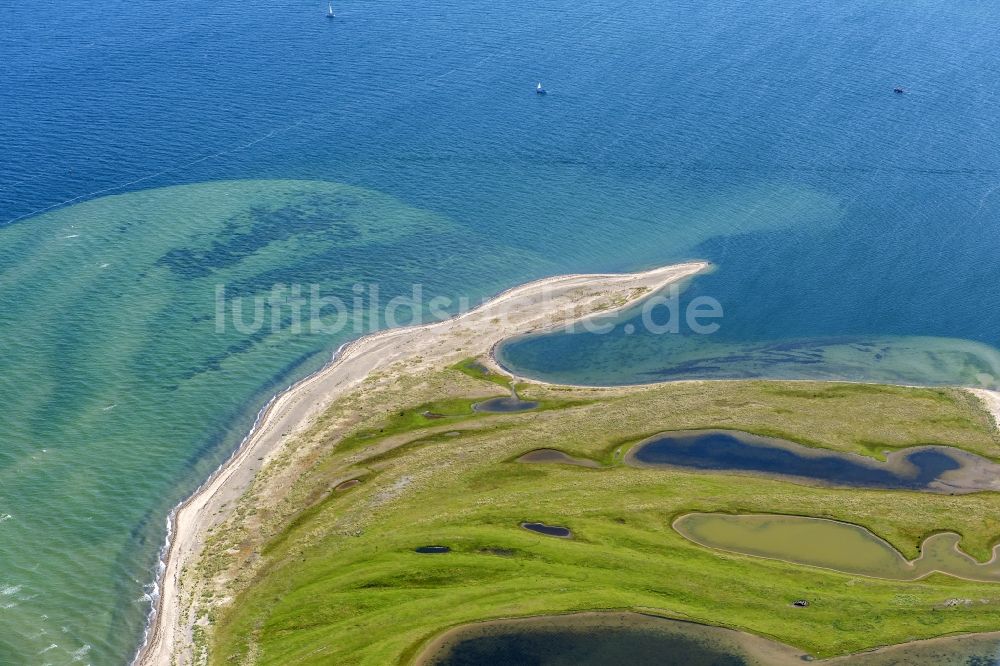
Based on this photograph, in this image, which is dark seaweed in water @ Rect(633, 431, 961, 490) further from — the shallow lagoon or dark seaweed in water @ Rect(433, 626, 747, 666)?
dark seaweed in water @ Rect(433, 626, 747, 666)

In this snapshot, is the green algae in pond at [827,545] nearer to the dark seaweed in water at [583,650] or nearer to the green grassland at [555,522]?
the green grassland at [555,522]

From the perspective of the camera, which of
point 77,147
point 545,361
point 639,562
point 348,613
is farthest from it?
point 77,147

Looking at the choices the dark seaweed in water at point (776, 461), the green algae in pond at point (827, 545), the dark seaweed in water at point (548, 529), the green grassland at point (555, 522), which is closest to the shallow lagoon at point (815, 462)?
the dark seaweed in water at point (776, 461)

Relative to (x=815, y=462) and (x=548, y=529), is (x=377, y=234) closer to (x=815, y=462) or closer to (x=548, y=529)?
(x=548, y=529)

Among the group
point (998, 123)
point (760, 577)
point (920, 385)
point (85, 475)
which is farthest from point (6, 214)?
point (998, 123)

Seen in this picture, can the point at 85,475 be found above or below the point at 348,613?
above

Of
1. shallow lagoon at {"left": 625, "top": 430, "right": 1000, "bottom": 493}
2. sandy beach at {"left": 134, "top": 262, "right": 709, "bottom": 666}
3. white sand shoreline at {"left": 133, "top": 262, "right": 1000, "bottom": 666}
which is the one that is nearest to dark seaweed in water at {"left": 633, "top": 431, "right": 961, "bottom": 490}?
shallow lagoon at {"left": 625, "top": 430, "right": 1000, "bottom": 493}

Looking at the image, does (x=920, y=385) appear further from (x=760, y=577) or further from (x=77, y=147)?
(x=77, y=147)
